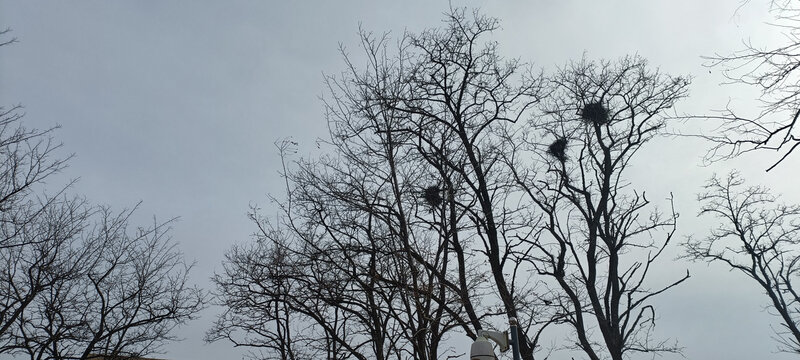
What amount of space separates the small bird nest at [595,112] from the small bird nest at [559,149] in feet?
2.43

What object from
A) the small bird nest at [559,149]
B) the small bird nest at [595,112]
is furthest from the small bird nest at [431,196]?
the small bird nest at [595,112]

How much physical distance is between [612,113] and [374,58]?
7849 mm

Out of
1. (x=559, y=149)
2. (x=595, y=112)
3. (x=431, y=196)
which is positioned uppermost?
(x=595, y=112)

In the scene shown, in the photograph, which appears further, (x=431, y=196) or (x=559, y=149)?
(x=559, y=149)

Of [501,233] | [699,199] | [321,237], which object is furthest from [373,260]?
[699,199]

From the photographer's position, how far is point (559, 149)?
1462 centimetres

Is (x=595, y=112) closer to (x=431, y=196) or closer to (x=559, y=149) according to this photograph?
(x=559, y=149)

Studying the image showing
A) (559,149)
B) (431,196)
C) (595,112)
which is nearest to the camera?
(431,196)

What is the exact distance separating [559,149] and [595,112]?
1.16 meters

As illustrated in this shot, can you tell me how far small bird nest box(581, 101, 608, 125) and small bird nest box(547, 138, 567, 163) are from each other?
0.74 meters

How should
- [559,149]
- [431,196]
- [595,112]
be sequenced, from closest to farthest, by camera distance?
[431,196], [595,112], [559,149]

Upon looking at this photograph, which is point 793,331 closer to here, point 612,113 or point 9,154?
point 612,113

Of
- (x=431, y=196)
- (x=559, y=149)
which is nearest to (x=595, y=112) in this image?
(x=559, y=149)

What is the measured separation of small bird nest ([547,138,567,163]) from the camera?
1455 cm
